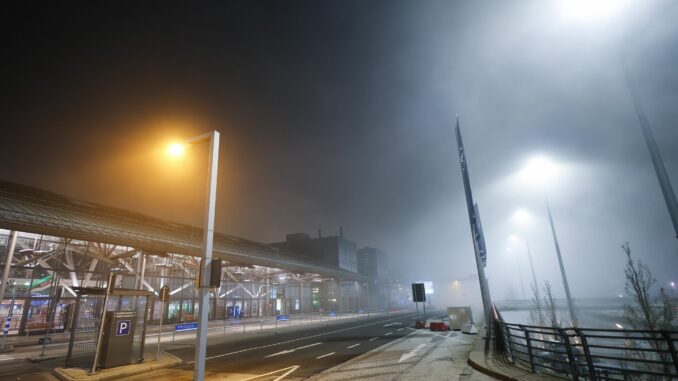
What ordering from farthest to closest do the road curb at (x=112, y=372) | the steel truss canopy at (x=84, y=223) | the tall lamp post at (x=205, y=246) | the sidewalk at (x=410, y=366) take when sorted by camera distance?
the steel truss canopy at (x=84, y=223), the road curb at (x=112, y=372), the sidewalk at (x=410, y=366), the tall lamp post at (x=205, y=246)

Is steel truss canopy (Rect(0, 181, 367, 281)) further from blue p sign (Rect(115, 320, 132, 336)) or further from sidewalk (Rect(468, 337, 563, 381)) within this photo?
sidewalk (Rect(468, 337, 563, 381))

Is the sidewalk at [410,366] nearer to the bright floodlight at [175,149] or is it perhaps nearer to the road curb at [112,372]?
the road curb at [112,372]

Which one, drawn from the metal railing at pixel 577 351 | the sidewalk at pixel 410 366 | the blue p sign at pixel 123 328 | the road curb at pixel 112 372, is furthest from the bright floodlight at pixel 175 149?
the metal railing at pixel 577 351

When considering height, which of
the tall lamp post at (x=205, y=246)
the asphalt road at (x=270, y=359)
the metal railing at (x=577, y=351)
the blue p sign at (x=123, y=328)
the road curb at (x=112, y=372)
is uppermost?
the tall lamp post at (x=205, y=246)

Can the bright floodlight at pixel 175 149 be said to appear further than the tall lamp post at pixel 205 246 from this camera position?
Yes

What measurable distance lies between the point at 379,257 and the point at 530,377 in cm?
9874

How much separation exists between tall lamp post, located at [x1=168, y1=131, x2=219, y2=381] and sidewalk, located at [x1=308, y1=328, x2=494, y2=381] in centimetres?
425

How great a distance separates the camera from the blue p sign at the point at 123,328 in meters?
13.4

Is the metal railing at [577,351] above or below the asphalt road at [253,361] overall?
above

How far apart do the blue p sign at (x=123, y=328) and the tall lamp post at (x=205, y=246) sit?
23.3 ft

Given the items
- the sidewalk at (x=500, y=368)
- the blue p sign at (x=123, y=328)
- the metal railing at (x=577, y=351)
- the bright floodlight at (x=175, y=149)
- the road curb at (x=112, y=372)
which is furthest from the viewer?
the blue p sign at (x=123, y=328)

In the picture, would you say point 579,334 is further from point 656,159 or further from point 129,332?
point 129,332

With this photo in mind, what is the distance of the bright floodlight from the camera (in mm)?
9695

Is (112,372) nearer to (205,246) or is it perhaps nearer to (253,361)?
(253,361)
